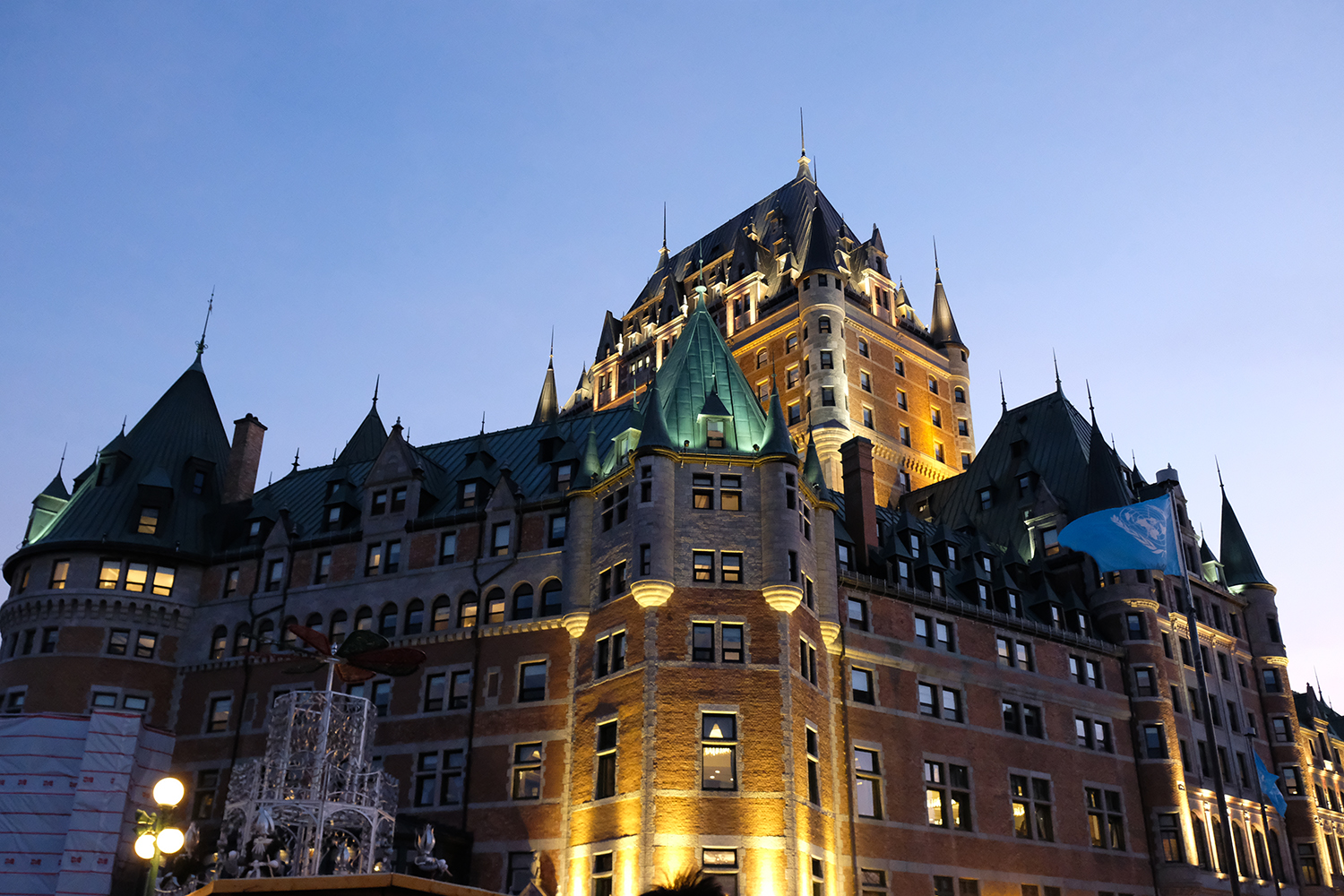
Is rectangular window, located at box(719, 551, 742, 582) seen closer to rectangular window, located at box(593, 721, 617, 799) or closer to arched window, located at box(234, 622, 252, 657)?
rectangular window, located at box(593, 721, 617, 799)

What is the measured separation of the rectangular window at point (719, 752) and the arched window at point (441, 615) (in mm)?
13471

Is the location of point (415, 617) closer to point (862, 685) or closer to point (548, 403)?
point (862, 685)

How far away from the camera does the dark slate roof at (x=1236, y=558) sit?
7512cm

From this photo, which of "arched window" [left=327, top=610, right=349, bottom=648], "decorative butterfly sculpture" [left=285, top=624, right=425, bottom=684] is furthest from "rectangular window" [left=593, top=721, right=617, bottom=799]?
"arched window" [left=327, top=610, right=349, bottom=648]

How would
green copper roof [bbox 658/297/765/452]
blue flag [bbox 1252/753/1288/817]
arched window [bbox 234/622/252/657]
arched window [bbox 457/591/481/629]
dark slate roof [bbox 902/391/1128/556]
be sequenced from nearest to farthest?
green copper roof [bbox 658/297/765/452]
arched window [bbox 457/591/481/629]
arched window [bbox 234/622/252/657]
blue flag [bbox 1252/753/1288/817]
dark slate roof [bbox 902/391/1128/556]

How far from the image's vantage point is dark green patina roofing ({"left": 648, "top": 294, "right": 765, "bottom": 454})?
165 ft

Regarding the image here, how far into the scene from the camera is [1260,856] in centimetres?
6378

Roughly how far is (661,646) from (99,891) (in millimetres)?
23679

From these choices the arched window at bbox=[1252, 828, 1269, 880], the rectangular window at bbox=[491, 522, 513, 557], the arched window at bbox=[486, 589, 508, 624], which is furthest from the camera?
the arched window at bbox=[1252, 828, 1269, 880]

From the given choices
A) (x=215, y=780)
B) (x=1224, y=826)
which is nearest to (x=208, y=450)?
(x=215, y=780)

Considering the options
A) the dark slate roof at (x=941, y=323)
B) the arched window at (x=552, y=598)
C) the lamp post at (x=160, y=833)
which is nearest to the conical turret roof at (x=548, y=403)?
the dark slate roof at (x=941, y=323)

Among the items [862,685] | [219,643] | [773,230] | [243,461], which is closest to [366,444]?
[243,461]

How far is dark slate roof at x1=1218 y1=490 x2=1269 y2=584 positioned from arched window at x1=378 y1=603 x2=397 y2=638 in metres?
51.3

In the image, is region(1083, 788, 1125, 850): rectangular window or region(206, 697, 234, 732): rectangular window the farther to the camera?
region(1083, 788, 1125, 850): rectangular window
